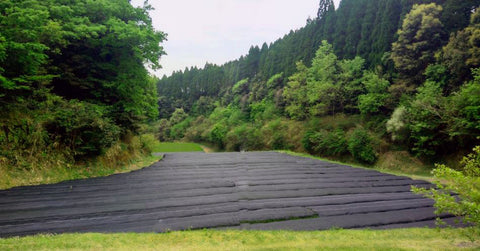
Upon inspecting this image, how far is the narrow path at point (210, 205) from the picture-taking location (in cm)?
402

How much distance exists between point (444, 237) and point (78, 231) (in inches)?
204

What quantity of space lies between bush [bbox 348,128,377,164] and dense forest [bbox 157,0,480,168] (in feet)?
0.18

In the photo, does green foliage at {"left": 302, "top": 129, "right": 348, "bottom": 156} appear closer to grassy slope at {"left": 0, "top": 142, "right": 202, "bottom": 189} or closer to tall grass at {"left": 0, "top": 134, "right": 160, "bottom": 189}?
tall grass at {"left": 0, "top": 134, "right": 160, "bottom": 189}

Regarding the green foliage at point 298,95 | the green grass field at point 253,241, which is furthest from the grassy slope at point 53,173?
the green foliage at point 298,95

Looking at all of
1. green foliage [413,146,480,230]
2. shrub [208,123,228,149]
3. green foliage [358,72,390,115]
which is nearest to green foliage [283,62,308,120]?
A: green foliage [358,72,390,115]

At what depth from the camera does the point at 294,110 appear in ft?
71.4

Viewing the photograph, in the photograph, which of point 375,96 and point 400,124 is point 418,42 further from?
point 400,124

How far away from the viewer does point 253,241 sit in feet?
11.0

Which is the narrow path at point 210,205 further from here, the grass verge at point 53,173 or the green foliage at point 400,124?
the green foliage at point 400,124

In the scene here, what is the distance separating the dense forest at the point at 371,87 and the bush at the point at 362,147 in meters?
0.05

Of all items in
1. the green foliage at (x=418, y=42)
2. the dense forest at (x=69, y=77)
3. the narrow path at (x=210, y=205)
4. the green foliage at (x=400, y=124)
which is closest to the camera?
the narrow path at (x=210, y=205)

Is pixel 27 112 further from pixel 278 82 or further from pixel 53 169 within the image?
pixel 278 82

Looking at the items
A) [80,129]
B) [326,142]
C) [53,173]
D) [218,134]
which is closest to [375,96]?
[326,142]

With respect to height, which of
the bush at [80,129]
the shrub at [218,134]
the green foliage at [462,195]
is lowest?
the shrub at [218,134]
